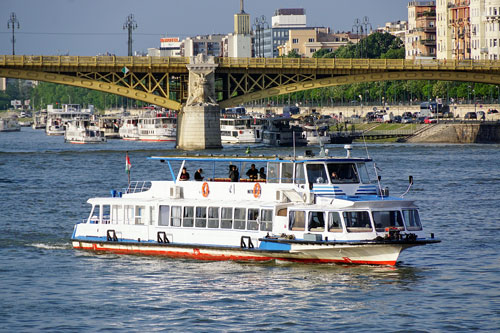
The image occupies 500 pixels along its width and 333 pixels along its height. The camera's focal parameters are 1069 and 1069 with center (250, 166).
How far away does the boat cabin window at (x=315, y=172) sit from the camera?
3794 cm

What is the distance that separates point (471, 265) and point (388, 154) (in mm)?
65554

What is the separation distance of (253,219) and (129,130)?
463ft

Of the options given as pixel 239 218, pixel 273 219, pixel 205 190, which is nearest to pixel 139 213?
pixel 205 190

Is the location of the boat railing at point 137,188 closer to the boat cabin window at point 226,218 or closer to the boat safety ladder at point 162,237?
the boat safety ladder at point 162,237

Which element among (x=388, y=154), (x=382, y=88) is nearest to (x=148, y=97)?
(x=388, y=154)

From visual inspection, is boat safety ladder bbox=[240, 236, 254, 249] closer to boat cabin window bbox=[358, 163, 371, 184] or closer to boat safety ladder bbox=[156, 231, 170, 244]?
boat safety ladder bbox=[156, 231, 170, 244]

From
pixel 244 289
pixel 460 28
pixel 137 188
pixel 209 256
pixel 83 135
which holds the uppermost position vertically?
pixel 460 28

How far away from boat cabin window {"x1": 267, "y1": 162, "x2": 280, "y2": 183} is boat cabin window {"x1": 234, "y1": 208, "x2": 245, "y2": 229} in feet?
5.69

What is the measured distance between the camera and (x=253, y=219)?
124ft

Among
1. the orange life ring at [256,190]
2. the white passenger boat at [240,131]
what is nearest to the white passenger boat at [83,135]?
the white passenger boat at [240,131]

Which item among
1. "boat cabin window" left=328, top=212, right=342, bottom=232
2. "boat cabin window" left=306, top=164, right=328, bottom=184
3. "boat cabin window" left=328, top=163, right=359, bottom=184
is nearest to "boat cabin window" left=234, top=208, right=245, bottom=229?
"boat cabin window" left=306, top=164, right=328, bottom=184

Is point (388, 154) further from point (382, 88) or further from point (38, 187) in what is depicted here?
point (382, 88)

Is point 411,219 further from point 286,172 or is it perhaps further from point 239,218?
point 239,218

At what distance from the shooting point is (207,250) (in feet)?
126
